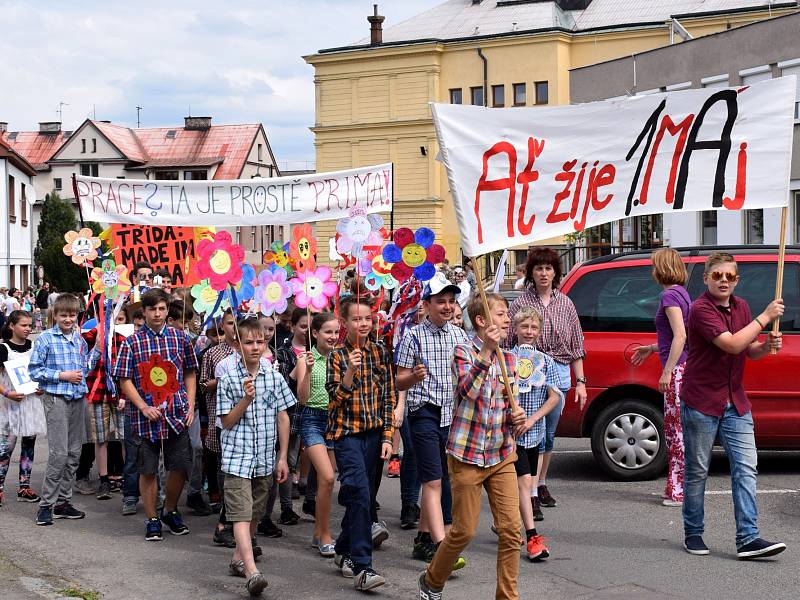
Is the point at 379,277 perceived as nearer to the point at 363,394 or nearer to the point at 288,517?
the point at 288,517

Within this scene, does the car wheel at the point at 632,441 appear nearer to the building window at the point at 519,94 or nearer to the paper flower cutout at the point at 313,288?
the paper flower cutout at the point at 313,288

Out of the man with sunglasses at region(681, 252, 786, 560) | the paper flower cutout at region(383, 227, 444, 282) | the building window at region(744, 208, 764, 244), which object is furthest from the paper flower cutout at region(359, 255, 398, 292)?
the building window at region(744, 208, 764, 244)

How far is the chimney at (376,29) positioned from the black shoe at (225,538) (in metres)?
61.2

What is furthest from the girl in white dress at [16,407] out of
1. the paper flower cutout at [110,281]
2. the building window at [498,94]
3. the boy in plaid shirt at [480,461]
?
the building window at [498,94]

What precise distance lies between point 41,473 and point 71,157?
85574 mm

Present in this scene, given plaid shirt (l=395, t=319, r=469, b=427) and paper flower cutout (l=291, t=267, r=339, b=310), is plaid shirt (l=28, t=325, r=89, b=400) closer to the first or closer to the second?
paper flower cutout (l=291, t=267, r=339, b=310)

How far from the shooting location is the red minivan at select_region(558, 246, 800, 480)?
10023mm

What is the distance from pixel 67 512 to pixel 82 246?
2.68 m

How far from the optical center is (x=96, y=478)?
1141 centimetres

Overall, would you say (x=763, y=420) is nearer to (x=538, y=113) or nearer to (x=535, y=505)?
(x=535, y=505)

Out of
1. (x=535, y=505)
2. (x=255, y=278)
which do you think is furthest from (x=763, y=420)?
(x=255, y=278)

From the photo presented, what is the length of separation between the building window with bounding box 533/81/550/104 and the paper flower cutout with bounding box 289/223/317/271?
178ft

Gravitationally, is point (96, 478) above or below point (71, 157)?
below

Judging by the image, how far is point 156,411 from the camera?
8672 mm
